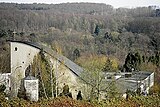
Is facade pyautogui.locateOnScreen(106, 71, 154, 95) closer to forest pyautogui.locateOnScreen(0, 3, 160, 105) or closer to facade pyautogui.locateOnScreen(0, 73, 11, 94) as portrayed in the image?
forest pyautogui.locateOnScreen(0, 3, 160, 105)

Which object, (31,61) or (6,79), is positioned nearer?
(6,79)

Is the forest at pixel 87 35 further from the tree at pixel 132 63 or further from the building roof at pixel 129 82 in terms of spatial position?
the building roof at pixel 129 82

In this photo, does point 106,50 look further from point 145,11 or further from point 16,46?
point 145,11

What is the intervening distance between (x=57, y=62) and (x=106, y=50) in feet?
53.8

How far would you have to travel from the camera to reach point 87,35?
114ft

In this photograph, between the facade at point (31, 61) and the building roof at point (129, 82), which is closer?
the facade at point (31, 61)

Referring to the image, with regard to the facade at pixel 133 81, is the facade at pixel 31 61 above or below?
above

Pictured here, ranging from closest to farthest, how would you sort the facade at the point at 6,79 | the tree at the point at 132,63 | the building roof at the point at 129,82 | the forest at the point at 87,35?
1. the building roof at the point at 129,82
2. the facade at the point at 6,79
3. the tree at the point at 132,63
4. the forest at the point at 87,35

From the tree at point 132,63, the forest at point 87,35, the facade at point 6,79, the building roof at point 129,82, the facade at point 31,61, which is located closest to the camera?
the facade at point 31,61

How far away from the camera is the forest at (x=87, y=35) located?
19633 millimetres

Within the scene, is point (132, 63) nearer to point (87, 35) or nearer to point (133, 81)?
point (133, 81)

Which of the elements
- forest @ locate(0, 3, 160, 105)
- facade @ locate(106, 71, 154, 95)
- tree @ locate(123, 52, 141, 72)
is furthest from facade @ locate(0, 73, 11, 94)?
tree @ locate(123, 52, 141, 72)

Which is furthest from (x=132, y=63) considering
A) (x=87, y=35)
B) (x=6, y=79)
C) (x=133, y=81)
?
(x=87, y=35)

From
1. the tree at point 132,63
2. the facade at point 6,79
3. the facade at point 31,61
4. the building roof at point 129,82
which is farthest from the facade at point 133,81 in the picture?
the facade at point 6,79
